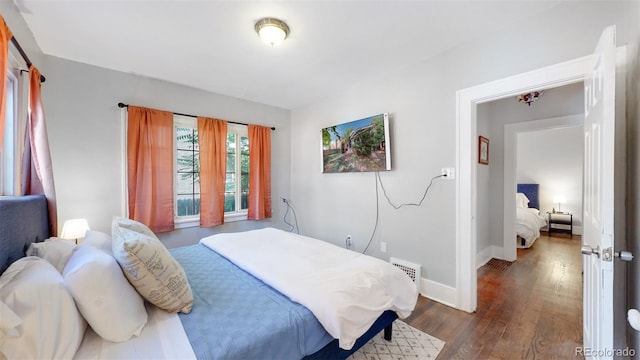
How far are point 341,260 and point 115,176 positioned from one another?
274 cm

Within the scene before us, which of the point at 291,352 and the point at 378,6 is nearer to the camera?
the point at 291,352

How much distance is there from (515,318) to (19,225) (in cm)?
358

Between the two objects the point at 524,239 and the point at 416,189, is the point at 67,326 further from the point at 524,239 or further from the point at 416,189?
the point at 524,239

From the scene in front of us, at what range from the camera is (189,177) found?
3369 millimetres

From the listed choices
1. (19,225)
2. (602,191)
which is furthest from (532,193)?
(19,225)

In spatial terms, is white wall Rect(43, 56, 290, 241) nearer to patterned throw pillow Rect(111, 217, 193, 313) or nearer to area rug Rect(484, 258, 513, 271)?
patterned throw pillow Rect(111, 217, 193, 313)

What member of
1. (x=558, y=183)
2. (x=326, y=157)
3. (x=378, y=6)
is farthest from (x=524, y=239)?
(x=378, y=6)

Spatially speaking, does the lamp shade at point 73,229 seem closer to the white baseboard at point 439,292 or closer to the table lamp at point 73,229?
the table lamp at point 73,229

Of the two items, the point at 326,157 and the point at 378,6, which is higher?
the point at 378,6

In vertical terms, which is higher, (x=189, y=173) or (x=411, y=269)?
(x=189, y=173)

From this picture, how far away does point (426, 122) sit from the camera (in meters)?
2.62

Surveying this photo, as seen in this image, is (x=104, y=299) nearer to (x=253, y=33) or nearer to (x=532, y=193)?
(x=253, y=33)

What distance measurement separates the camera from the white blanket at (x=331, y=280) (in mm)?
1291

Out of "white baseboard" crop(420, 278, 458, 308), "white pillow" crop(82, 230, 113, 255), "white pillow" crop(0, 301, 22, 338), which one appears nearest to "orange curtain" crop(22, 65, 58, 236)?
"white pillow" crop(82, 230, 113, 255)
